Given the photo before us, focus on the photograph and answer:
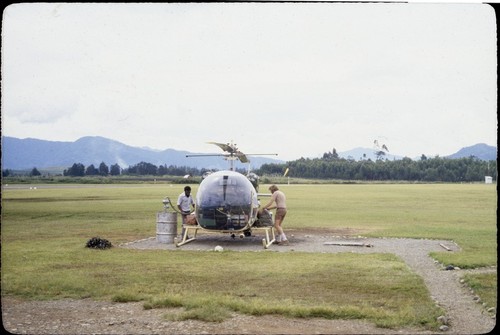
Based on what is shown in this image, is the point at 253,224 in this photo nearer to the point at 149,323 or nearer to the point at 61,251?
the point at 61,251

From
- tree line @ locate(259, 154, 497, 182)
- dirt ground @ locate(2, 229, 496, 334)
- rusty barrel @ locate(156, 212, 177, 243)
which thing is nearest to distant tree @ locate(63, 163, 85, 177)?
tree line @ locate(259, 154, 497, 182)

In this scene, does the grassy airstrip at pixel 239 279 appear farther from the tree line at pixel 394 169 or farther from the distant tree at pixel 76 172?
the distant tree at pixel 76 172

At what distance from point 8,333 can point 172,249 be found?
22.9ft

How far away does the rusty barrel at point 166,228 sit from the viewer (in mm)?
14492

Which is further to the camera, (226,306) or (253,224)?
(253,224)

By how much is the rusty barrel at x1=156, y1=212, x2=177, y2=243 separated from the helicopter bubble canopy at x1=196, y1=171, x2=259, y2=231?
0.82 m

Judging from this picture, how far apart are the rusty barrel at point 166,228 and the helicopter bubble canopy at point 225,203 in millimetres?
823

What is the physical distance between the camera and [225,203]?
1394cm

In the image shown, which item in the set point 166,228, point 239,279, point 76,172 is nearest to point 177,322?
point 239,279

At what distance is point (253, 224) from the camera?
594 inches

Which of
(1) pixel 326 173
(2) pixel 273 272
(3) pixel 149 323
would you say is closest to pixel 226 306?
(3) pixel 149 323

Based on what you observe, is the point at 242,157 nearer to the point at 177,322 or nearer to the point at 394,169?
the point at 177,322

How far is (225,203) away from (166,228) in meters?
1.90

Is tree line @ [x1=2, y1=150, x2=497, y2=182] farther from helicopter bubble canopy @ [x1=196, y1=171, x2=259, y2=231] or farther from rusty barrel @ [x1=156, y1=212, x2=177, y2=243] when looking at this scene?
helicopter bubble canopy @ [x1=196, y1=171, x2=259, y2=231]
